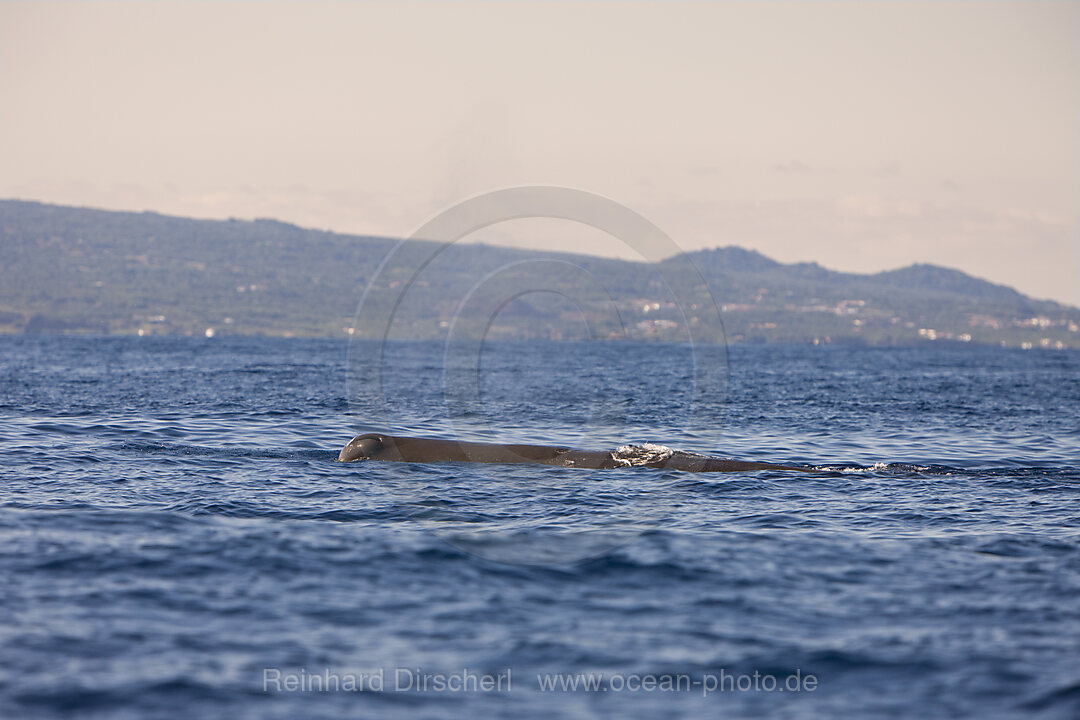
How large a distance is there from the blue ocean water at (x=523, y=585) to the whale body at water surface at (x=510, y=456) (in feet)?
1.84

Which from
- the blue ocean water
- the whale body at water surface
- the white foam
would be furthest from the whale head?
the white foam

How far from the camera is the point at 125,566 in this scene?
1377 cm

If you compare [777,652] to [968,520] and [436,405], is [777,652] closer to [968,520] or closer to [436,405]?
[968,520]

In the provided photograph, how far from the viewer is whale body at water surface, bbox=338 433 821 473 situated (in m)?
23.4

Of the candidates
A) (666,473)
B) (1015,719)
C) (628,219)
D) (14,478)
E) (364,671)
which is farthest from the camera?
(628,219)

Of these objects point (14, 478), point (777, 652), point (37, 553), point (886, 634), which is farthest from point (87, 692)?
point (14, 478)

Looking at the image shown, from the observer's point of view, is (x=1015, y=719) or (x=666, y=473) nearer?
(x=1015, y=719)

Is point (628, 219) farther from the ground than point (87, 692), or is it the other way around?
point (628, 219)

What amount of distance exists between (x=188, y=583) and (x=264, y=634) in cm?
235

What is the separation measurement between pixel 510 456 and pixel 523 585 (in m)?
10.0

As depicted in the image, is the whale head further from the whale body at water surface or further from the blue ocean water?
the blue ocean water

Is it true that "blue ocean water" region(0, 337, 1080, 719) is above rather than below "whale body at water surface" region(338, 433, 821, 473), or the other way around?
below

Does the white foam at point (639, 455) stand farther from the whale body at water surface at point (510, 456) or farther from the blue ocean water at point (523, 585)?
the blue ocean water at point (523, 585)

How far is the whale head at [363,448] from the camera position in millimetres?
23641
